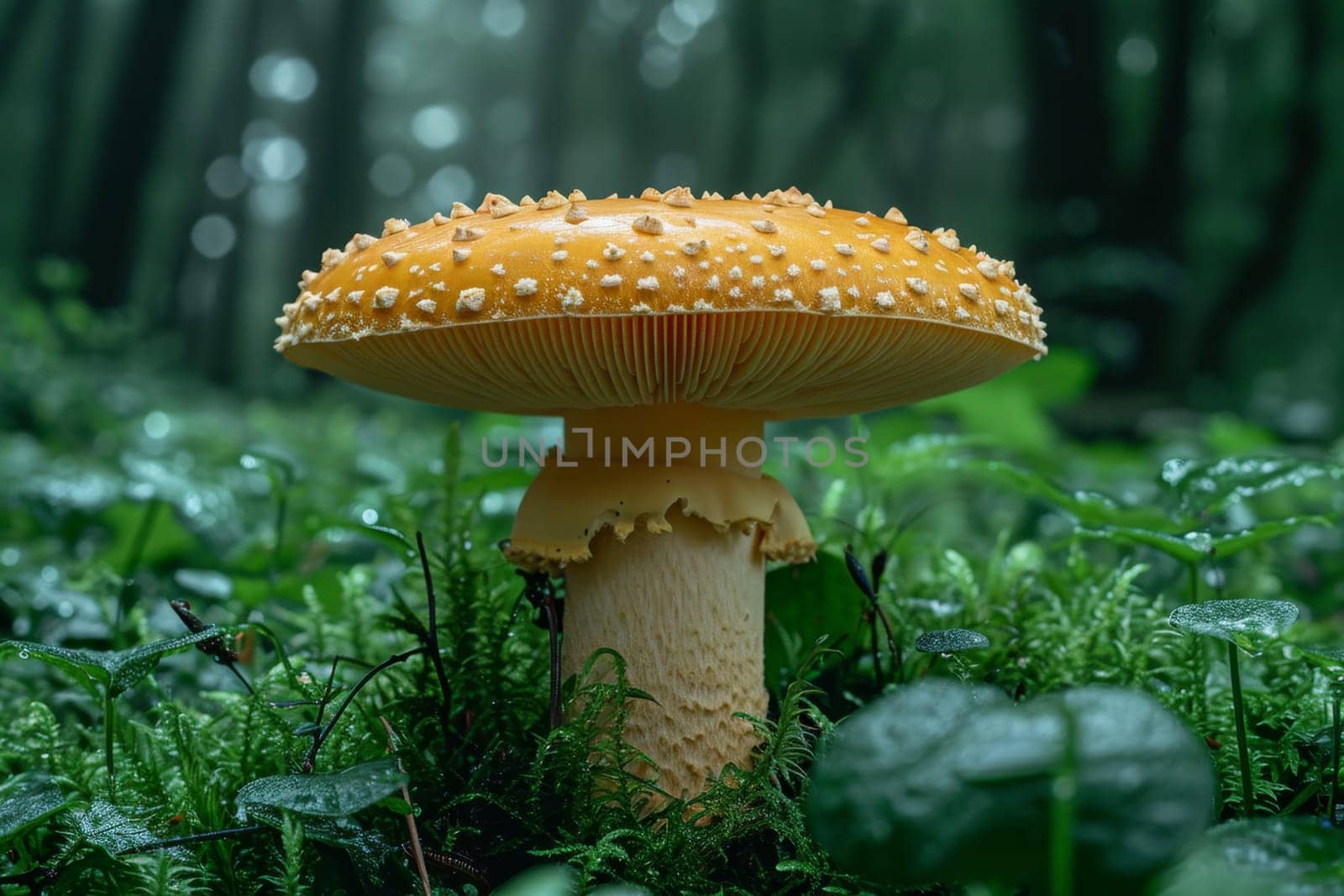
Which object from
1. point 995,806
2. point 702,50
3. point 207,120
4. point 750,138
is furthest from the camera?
point 207,120

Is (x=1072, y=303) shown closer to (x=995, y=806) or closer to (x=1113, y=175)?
(x=1113, y=175)

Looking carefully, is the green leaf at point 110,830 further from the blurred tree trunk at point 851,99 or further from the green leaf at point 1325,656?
the blurred tree trunk at point 851,99

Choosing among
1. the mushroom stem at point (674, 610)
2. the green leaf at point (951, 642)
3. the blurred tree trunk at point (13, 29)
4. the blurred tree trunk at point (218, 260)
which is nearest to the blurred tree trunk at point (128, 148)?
the blurred tree trunk at point (218, 260)

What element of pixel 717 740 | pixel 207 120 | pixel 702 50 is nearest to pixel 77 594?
pixel 717 740

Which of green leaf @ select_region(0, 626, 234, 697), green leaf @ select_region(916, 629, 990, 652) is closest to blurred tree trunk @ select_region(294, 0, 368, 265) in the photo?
green leaf @ select_region(0, 626, 234, 697)

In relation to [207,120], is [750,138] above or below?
below

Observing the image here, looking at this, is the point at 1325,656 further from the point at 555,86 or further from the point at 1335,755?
the point at 555,86

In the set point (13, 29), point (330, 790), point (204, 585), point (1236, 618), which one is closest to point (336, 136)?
point (13, 29)

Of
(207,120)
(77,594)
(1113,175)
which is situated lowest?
(77,594)
